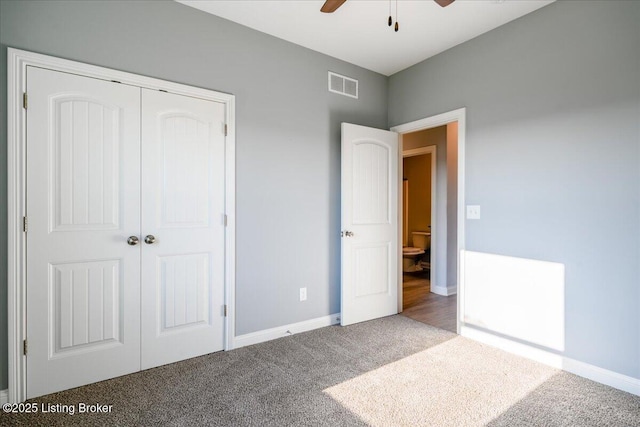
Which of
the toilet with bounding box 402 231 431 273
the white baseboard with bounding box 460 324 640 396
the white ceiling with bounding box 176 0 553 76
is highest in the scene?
the white ceiling with bounding box 176 0 553 76

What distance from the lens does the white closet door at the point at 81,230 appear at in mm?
2018

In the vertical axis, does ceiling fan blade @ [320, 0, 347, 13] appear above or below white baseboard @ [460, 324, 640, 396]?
above

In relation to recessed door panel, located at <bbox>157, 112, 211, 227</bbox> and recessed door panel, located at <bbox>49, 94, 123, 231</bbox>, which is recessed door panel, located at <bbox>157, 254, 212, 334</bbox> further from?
recessed door panel, located at <bbox>49, 94, 123, 231</bbox>

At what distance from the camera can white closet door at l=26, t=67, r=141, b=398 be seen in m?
2.02

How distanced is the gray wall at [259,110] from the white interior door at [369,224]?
0.53 ft

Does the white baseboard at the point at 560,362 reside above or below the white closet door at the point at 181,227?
below

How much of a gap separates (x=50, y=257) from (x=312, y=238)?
199cm

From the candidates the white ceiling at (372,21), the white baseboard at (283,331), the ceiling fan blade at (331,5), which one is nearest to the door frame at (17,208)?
the white ceiling at (372,21)

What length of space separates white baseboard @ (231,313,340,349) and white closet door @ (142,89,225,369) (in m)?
0.18

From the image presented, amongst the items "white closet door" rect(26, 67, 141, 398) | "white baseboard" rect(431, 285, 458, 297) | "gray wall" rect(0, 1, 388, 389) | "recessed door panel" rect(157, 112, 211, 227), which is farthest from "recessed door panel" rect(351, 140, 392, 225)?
"white closet door" rect(26, 67, 141, 398)

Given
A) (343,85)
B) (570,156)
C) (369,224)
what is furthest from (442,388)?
(343,85)

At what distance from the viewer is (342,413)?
1.87 metres

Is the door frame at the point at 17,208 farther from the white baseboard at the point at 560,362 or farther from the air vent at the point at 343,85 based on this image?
the white baseboard at the point at 560,362

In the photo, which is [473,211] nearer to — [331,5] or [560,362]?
[560,362]
